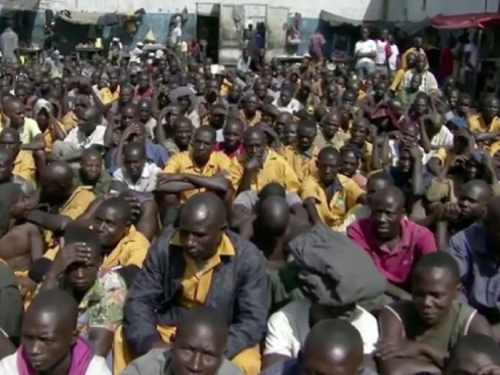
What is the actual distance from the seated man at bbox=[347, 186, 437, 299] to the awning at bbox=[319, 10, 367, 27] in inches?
712

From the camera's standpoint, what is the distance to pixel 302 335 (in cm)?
345

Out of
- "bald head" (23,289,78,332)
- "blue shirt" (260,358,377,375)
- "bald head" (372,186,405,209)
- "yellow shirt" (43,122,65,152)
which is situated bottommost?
"yellow shirt" (43,122,65,152)

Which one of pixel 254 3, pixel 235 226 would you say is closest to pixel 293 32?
pixel 254 3

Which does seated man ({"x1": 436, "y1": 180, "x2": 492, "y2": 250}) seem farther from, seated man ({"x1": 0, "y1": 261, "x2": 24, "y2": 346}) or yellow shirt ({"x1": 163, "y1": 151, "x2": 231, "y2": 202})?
seated man ({"x1": 0, "y1": 261, "x2": 24, "y2": 346})

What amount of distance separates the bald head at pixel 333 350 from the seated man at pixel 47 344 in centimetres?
86

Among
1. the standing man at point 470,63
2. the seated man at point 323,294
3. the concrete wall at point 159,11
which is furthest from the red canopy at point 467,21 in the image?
the seated man at point 323,294

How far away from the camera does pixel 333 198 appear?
6098 millimetres

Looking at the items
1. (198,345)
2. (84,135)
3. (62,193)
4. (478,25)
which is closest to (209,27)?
(478,25)

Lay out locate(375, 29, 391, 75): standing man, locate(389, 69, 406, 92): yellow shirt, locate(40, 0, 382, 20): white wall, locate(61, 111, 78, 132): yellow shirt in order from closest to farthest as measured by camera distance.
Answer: locate(61, 111, 78, 132): yellow shirt < locate(389, 69, 406, 92): yellow shirt < locate(375, 29, 391, 75): standing man < locate(40, 0, 382, 20): white wall

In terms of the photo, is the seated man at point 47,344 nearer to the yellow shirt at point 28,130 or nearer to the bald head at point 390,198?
the bald head at point 390,198

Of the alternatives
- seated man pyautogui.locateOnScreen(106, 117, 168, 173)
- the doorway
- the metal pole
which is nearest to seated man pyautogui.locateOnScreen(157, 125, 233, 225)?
seated man pyautogui.locateOnScreen(106, 117, 168, 173)

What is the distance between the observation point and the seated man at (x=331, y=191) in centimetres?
598

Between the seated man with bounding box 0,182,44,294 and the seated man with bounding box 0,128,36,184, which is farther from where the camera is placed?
the seated man with bounding box 0,128,36,184

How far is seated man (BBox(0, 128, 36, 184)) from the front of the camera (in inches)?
246
